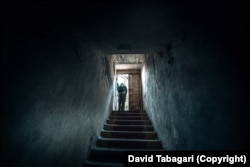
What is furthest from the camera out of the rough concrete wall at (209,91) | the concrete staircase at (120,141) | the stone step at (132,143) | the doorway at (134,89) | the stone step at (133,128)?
the doorway at (134,89)

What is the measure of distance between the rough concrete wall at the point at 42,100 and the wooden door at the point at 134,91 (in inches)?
266

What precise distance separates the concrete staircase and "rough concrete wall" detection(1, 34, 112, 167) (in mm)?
770

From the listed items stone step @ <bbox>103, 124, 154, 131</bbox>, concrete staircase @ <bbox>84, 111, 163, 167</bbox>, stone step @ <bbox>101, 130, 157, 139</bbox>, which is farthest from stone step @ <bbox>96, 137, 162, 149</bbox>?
stone step @ <bbox>103, 124, 154, 131</bbox>

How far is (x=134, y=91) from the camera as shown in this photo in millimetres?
9688

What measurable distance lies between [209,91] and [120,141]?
2828 mm

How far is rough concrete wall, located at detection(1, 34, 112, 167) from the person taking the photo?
1.26 m

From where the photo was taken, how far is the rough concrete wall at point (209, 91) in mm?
1229

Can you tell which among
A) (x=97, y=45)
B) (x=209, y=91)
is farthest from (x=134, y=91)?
(x=209, y=91)

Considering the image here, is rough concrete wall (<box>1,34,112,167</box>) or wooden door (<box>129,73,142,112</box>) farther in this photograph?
wooden door (<box>129,73,142,112</box>)

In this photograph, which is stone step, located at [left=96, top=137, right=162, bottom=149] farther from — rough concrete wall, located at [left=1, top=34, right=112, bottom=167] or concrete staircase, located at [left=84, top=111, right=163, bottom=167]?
rough concrete wall, located at [left=1, top=34, right=112, bottom=167]

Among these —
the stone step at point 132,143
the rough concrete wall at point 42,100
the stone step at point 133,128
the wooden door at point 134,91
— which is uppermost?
the wooden door at point 134,91

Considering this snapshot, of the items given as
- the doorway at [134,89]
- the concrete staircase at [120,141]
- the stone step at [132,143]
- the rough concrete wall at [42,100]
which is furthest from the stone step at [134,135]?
the doorway at [134,89]

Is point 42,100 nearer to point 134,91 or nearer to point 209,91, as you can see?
point 209,91

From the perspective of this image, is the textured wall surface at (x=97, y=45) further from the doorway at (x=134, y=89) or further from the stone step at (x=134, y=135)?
the doorway at (x=134, y=89)
